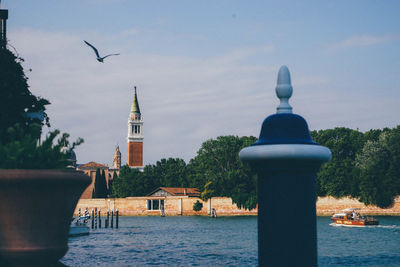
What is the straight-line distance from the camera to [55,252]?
4.19m

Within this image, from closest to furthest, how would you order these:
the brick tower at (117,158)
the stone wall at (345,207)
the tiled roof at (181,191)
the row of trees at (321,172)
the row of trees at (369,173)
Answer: the row of trees at (369,173) → the row of trees at (321,172) → the stone wall at (345,207) → the tiled roof at (181,191) → the brick tower at (117,158)

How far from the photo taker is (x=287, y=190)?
11.9ft

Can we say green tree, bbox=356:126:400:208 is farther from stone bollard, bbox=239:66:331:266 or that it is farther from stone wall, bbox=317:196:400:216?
stone bollard, bbox=239:66:331:266

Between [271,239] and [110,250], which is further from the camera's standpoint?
[110,250]

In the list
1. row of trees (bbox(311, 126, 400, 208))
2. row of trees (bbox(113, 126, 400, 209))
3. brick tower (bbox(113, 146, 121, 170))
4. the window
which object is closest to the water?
row of trees (bbox(311, 126, 400, 208))

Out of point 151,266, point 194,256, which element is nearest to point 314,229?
point 151,266

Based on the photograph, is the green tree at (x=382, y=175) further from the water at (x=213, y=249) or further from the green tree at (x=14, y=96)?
the green tree at (x=14, y=96)

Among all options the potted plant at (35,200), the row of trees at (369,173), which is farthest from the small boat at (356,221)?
the potted plant at (35,200)

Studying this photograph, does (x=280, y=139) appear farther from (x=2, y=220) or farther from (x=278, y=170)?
(x=2, y=220)

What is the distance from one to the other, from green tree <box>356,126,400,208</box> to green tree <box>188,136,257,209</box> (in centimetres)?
1581

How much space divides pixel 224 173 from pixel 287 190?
74625 mm

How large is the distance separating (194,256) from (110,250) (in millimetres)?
6311

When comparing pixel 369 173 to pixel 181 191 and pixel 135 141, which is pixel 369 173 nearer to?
pixel 181 191

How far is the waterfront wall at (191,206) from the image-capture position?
65938 mm
